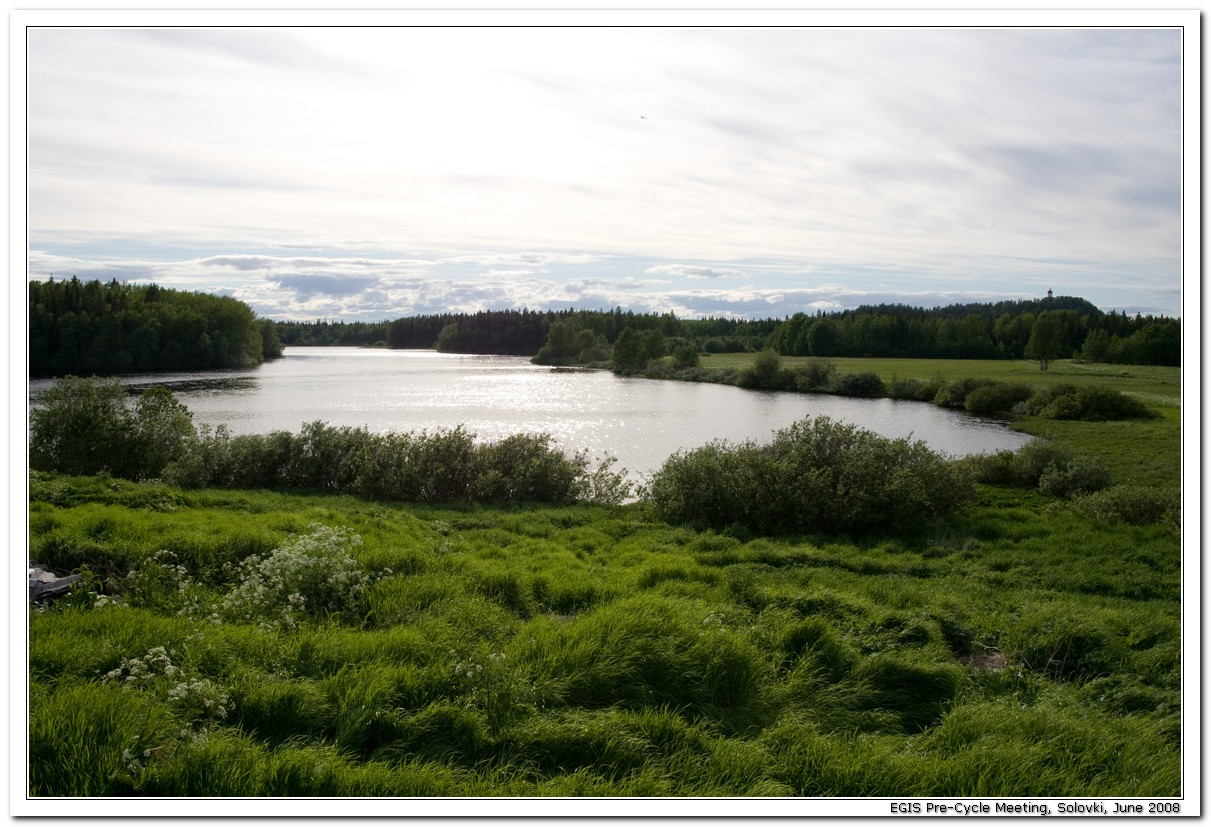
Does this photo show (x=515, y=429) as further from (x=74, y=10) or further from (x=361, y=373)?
(x=74, y=10)

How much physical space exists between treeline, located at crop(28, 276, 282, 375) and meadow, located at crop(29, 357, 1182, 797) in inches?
86.8

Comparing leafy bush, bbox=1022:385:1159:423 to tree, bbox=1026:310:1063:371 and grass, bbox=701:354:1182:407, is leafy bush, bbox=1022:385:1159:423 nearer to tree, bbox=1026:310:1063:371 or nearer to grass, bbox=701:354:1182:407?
grass, bbox=701:354:1182:407

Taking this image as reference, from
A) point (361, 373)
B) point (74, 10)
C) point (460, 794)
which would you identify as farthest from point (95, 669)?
point (361, 373)

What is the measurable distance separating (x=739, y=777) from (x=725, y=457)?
9.82 meters

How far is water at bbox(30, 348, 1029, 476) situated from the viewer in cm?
1645

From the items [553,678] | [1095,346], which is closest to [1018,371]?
[1095,346]

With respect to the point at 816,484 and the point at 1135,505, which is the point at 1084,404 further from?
the point at 816,484

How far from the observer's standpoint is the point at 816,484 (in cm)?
1270

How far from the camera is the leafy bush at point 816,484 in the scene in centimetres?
1266

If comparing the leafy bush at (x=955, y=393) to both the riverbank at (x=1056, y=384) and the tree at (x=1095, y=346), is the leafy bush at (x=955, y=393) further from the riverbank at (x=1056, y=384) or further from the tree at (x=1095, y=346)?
the tree at (x=1095, y=346)

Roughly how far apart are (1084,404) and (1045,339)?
489 centimetres

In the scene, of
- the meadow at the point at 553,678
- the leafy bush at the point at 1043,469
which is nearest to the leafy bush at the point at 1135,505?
the leafy bush at the point at 1043,469

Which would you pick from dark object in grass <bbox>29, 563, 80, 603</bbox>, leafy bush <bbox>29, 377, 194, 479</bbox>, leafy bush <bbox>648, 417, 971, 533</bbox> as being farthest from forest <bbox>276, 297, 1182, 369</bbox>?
dark object in grass <bbox>29, 563, 80, 603</bbox>

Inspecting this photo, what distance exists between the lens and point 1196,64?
15.9 feet
